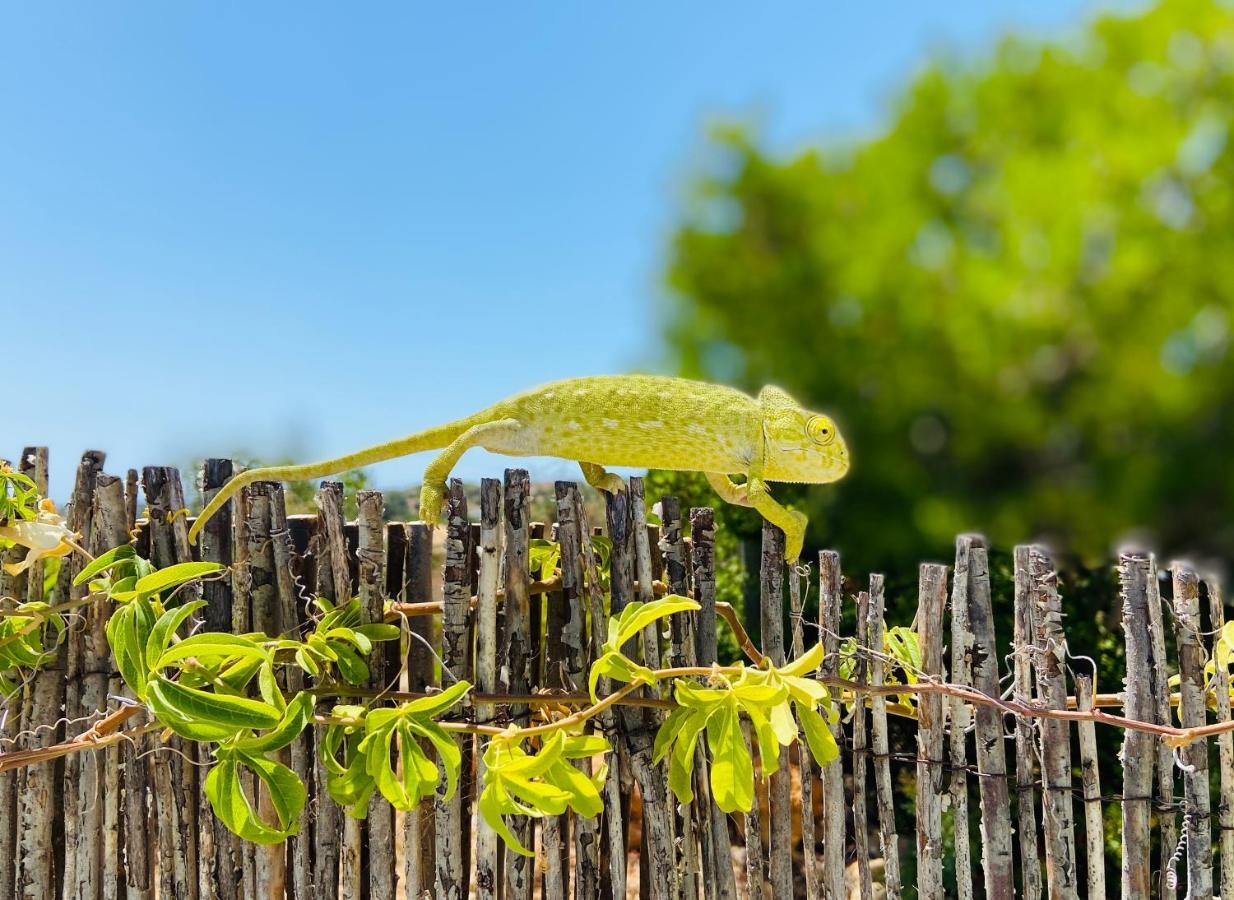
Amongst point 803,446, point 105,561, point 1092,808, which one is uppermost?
point 803,446

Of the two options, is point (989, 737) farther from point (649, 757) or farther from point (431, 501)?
point (431, 501)

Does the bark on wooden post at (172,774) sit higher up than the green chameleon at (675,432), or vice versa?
the green chameleon at (675,432)

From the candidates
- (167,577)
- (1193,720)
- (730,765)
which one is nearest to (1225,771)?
(1193,720)

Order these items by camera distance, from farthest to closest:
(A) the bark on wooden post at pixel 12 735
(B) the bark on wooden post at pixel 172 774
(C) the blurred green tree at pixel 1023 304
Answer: (C) the blurred green tree at pixel 1023 304, (A) the bark on wooden post at pixel 12 735, (B) the bark on wooden post at pixel 172 774

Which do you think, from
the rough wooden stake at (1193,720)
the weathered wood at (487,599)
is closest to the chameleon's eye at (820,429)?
the weathered wood at (487,599)

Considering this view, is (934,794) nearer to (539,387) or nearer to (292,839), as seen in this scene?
(539,387)

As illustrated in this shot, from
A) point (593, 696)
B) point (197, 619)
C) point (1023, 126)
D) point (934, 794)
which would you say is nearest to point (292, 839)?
point (197, 619)

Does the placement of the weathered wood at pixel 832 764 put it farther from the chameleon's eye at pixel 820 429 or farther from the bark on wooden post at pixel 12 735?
the bark on wooden post at pixel 12 735
